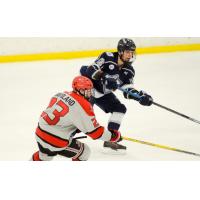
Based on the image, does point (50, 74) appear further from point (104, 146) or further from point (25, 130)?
point (104, 146)

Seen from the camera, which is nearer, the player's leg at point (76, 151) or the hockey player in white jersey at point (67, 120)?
the hockey player in white jersey at point (67, 120)

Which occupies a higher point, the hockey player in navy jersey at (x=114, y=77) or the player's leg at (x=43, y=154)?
the hockey player in navy jersey at (x=114, y=77)

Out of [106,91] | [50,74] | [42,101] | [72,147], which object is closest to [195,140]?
[106,91]

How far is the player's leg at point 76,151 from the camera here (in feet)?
10.5

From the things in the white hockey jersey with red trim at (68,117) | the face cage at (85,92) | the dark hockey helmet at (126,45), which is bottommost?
the white hockey jersey with red trim at (68,117)

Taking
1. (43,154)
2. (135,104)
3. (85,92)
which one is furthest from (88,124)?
(135,104)

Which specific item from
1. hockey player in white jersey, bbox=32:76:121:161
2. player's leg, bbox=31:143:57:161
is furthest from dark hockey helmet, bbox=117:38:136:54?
player's leg, bbox=31:143:57:161

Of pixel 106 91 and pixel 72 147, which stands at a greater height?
pixel 106 91

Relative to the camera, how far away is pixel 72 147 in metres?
3.19

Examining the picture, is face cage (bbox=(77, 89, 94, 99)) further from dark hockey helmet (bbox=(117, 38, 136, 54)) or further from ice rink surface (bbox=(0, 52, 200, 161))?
ice rink surface (bbox=(0, 52, 200, 161))

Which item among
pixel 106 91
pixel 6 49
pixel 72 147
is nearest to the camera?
pixel 72 147

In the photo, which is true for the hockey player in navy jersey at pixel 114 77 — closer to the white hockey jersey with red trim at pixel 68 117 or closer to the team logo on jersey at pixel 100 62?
the team logo on jersey at pixel 100 62

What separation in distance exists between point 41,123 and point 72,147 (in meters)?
0.29

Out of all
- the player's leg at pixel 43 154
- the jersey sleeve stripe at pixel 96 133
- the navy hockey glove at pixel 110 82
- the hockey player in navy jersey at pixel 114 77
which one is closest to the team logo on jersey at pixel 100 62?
the hockey player in navy jersey at pixel 114 77
